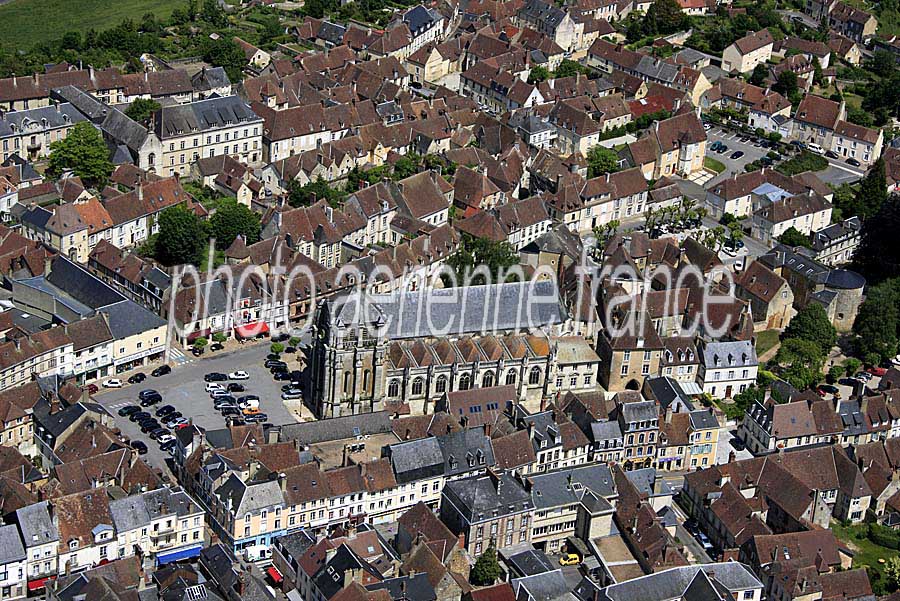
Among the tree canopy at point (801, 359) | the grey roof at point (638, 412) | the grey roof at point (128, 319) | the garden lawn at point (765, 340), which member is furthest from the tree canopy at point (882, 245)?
the grey roof at point (128, 319)

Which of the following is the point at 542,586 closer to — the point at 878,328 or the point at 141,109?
the point at 878,328

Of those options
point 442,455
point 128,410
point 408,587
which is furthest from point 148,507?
point 442,455

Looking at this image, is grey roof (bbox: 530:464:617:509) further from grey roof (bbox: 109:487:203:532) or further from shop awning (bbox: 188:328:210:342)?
shop awning (bbox: 188:328:210:342)

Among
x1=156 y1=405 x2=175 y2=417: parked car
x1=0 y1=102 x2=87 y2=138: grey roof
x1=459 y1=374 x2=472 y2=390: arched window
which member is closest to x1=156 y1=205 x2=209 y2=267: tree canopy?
x1=156 y1=405 x2=175 y2=417: parked car

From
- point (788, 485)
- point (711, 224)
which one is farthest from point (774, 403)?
point (711, 224)

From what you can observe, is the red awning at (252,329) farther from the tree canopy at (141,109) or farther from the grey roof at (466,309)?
the tree canopy at (141,109)

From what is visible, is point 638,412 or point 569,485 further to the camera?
point 638,412
